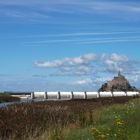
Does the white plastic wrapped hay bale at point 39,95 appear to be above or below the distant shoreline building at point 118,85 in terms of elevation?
below

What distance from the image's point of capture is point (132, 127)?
21047mm

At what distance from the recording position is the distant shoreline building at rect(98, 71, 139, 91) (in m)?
91.2

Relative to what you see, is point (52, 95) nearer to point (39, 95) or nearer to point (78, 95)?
point (39, 95)

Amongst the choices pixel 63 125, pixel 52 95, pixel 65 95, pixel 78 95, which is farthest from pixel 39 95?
pixel 63 125

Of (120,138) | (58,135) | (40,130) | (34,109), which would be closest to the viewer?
(120,138)

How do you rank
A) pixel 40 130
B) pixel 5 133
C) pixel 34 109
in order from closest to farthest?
pixel 5 133, pixel 40 130, pixel 34 109

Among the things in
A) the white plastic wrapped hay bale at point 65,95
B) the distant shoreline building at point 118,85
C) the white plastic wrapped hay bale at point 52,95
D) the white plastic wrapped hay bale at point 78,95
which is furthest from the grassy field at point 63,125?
the distant shoreline building at point 118,85

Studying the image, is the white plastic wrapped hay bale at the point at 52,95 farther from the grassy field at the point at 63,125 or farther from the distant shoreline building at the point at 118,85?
the grassy field at the point at 63,125

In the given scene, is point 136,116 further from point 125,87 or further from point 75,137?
point 125,87

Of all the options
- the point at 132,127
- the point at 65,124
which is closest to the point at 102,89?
the point at 65,124

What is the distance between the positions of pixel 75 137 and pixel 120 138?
3.68 m

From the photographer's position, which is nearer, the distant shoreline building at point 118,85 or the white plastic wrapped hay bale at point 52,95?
the white plastic wrapped hay bale at point 52,95

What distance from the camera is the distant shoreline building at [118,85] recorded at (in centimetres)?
9125

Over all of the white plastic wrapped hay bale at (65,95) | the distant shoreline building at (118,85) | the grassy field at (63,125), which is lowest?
the grassy field at (63,125)
